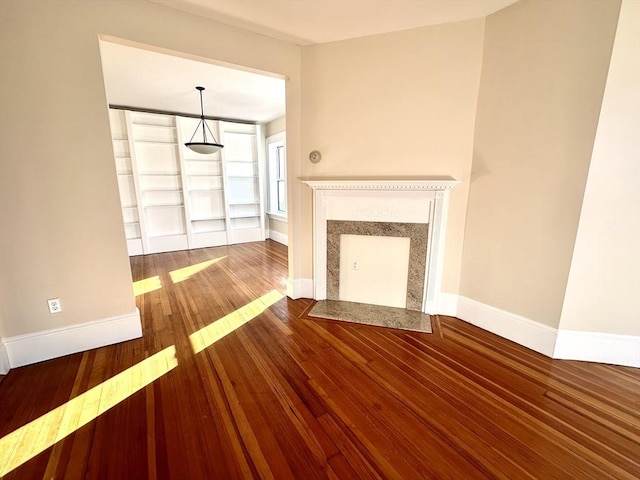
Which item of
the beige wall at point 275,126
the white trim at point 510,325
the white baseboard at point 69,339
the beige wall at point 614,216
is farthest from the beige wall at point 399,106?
the beige wall at point 275,126

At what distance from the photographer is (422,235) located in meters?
2.77

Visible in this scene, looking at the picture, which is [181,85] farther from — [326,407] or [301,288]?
[326,407]

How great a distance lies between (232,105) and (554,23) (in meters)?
4.31

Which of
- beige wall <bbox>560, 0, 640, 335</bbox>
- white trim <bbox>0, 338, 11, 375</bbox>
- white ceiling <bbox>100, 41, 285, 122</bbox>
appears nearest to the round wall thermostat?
white ceiling <bbox>100, 41, 285, 122</bbox>

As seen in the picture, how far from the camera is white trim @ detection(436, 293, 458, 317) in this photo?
286cm

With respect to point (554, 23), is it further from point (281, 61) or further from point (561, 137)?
point (281, 61)

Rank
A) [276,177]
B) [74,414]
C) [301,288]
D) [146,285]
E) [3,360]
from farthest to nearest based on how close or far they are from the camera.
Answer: [276,177], [146,285], [301,288], [3,360], [74,414]

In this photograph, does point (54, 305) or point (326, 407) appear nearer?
point (326, 407)

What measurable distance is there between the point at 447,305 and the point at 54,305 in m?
3.42

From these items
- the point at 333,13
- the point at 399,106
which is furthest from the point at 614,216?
the point at 333,13

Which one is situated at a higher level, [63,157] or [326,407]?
[63,157]

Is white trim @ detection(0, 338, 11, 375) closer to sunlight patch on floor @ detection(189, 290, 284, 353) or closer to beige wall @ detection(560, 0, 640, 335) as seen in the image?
sunlight patch on floor @ detection(189, 290, 284, 353)

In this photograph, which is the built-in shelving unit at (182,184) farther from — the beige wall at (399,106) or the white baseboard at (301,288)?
the beige wall at (399,106)

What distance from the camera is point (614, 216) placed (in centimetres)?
197
